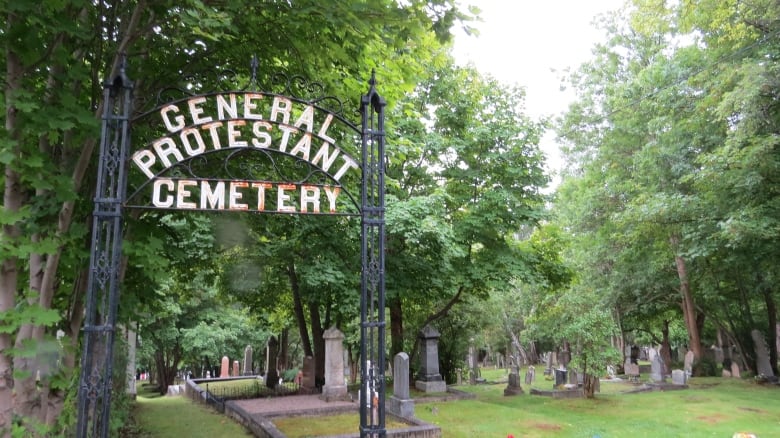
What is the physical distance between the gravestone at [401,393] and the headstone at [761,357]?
699 inches

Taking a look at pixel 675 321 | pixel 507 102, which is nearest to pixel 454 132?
pixel 507 102

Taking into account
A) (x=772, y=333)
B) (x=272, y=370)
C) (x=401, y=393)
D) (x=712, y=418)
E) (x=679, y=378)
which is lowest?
(x=712, y=418)

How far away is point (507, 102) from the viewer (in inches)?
673

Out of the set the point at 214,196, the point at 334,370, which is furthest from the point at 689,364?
the point at 214,196

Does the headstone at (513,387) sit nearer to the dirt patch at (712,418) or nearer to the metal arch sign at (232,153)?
the dirt patch at (712,418)

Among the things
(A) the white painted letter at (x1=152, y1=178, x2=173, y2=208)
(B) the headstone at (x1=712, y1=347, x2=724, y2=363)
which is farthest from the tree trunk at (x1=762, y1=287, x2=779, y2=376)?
(A) the white painted letter at (x1=152, y1=178, x2=173, y2=208)

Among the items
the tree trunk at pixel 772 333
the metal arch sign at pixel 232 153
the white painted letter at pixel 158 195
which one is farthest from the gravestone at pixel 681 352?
the white painted letter at pixel 158 195

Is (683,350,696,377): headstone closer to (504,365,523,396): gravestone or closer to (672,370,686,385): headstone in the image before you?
(672,370,686,385): headstone

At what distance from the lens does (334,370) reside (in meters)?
15.6

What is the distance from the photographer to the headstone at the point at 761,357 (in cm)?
2177

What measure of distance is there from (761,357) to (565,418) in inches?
565

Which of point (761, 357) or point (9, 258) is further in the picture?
point (761, 357)

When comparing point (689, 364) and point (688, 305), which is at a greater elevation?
point (688, 305)

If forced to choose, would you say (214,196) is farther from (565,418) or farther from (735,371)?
(735,371)
